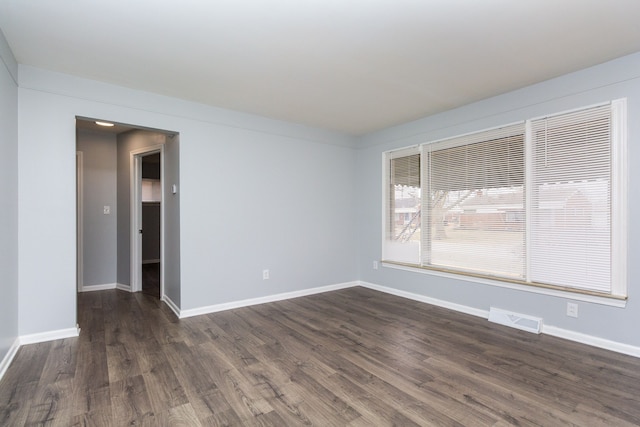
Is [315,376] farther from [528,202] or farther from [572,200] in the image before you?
[572,200]

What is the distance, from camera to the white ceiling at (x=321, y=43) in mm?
1987

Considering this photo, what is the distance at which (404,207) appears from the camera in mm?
4484

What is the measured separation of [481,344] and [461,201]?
1.64m

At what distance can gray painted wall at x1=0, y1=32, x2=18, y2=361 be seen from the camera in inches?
90.0

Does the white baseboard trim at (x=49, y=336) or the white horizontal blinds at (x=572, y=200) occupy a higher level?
the white horizontal blinds at (x=572, y=200)

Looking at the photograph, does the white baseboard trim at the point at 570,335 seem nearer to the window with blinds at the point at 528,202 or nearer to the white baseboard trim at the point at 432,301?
the white baseboard trim at the point at 432,301

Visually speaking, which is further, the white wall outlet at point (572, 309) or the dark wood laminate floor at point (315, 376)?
the white wall outlet at point (572, 309)

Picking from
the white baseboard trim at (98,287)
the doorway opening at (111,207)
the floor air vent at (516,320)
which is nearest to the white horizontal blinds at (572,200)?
the floor air vent at (516,320)

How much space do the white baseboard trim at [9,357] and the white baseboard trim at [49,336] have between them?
0.21 feet

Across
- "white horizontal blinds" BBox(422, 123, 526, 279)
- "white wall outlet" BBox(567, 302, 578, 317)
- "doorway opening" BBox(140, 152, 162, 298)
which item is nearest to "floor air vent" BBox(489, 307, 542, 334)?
"white wall outlet" BBox(567, 302, 578, 317)

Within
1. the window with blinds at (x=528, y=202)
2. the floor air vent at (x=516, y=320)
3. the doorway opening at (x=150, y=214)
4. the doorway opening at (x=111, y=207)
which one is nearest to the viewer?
the window with blinds at (x=528, y=202)

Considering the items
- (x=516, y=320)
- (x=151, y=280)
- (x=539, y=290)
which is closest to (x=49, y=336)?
(x=151, y=280)

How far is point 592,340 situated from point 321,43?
335cm

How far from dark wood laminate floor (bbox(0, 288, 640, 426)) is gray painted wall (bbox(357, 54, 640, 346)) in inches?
10.5
